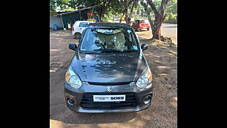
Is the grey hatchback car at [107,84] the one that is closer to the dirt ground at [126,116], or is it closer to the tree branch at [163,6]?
the dirt ground at [126,116]

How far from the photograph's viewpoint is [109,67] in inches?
117

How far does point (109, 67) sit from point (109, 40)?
1.10 meters

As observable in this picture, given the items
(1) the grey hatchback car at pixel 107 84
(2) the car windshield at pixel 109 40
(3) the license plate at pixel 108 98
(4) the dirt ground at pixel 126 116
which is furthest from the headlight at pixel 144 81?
(2) the car windshield at pixel 109 40

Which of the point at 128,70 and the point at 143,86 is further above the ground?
the point at 128,70

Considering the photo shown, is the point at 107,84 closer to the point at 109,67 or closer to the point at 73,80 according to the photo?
the point at 109,67

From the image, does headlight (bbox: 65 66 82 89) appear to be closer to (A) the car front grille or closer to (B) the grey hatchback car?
(B) the grey hatchback car

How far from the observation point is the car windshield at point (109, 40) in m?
3.67

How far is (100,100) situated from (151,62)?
14.2 feet

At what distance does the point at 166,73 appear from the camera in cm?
533

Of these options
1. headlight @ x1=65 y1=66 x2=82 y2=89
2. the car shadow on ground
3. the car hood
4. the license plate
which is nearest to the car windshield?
the car hood

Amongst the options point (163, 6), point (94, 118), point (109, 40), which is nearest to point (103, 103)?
point (94, 118)

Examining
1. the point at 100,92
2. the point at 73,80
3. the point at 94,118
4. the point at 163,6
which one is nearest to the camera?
the point at 100,92
